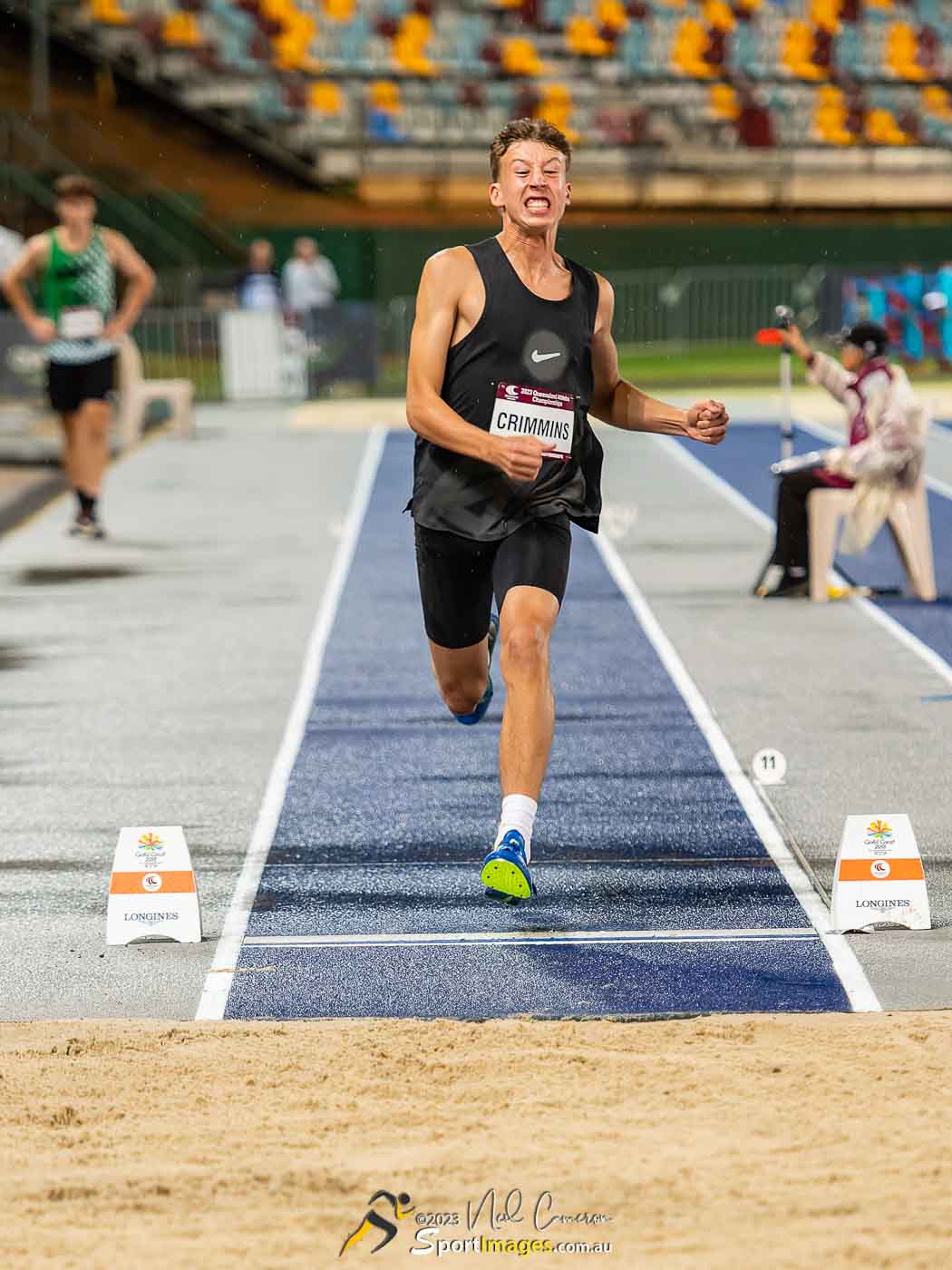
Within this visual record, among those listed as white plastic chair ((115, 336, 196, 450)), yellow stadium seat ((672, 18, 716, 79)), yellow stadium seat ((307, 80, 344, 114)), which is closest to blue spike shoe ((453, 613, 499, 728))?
white plastic chair ((115, 336, 196, 450))

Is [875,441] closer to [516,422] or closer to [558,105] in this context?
[516,422]

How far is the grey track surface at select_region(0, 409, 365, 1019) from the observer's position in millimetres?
5734


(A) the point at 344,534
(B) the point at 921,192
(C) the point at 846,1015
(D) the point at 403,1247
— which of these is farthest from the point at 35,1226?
(B) the point at 921,192

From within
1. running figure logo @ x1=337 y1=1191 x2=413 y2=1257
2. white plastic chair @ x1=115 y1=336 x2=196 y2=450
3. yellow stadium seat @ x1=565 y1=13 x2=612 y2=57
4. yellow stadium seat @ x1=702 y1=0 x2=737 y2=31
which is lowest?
white plastic chair @ x1=115 y1=336 x2=196 y2=450

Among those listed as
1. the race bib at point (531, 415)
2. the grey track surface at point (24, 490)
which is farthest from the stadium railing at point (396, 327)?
the race bib at point (531, 415)

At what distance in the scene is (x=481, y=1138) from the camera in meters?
4.22

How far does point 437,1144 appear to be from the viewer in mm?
4180

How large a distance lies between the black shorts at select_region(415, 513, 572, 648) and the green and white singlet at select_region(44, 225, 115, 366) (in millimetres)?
8148

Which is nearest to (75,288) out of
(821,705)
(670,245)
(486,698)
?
(821,705)

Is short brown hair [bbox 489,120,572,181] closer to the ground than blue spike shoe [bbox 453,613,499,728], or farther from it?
farther from it

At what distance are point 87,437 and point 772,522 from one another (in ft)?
16.9

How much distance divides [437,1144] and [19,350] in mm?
20810

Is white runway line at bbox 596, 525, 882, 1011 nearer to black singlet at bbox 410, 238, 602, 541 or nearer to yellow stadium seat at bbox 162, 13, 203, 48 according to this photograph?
black singlet at bbox 410, 238, 602, 541

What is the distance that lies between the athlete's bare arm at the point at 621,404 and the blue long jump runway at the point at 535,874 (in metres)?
1.33
